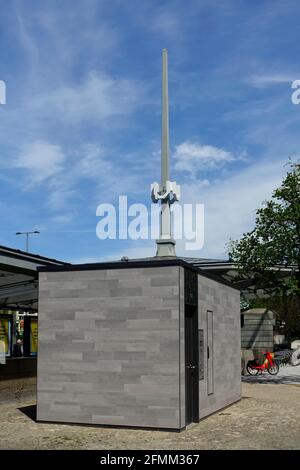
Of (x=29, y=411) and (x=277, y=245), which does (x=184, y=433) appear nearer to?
(x=29, y=411)

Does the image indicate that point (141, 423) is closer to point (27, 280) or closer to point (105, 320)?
point (105, 320)

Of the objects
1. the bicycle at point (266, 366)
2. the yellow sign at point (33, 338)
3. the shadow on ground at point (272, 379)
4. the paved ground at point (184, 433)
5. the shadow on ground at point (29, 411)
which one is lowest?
the shadow on ground at point (272, 379)

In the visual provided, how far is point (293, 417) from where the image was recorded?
16.2 m

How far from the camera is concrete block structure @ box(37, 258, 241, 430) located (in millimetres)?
14016

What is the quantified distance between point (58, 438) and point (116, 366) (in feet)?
7.16

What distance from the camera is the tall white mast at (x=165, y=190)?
55.9 ft

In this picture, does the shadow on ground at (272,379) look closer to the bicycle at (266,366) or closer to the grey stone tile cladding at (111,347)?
the bicycle at (266,366)

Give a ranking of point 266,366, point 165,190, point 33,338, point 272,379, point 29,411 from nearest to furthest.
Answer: point 29,411, point 165,190, point 33,338, point 272,379, point 266,366

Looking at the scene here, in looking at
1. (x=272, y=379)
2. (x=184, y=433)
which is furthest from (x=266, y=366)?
(x=184, y=433)

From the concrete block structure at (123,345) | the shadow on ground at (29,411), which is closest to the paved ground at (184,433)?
the shadow on ground at (29,411)

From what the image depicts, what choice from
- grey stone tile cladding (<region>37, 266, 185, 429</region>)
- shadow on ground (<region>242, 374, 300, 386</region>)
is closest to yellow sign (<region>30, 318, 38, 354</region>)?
grey stone tile cladding (<region>37, 266, 185, 429</region>)

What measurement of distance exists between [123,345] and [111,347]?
307 millimetres

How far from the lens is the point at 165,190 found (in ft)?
58.7

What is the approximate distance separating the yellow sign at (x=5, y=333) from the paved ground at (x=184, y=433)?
12.3 ft
